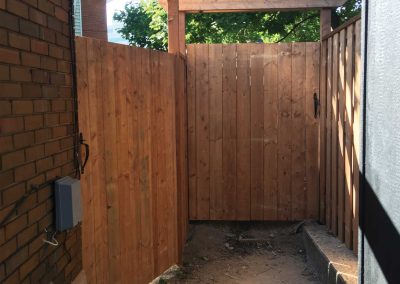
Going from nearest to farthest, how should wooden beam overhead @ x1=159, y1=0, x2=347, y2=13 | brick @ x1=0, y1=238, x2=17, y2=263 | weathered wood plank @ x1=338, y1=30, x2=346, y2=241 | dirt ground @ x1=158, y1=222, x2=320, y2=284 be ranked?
1. brick @ x1=0, y1=238, x2=17, y2=263
2. weathered wood plank @ x1=338, y1=30, x2=346, y2=241
3. dirt ground @ x1=158, y1=222, x2=320, y2=284
4. wooden beam overhead @ x1=159, y1=0, x2=347, y2=13

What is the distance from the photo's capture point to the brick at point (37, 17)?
233cm

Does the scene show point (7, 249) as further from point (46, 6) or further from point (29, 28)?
point (46, 6)

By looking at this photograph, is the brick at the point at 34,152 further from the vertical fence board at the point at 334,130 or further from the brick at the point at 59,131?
the vertical fence board at the point at 334,130

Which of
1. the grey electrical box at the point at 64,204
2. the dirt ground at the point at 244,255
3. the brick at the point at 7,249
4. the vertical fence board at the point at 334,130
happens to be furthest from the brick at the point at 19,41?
the vertical fence board at the point at 334,130

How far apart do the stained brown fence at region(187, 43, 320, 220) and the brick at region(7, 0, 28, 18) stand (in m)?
3.75

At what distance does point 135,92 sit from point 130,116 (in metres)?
0.22

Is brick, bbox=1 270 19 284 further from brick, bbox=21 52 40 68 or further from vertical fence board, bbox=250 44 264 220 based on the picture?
vertical fence board, bbox=250 44 264 220

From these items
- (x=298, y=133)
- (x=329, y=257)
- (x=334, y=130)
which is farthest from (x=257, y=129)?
(x=329, y=257)

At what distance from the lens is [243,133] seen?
19.7 ft

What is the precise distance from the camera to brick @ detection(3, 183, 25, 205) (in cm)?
200

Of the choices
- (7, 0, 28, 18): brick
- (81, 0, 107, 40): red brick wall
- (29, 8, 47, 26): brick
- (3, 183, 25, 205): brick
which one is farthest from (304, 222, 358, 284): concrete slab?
(81, 0, 107, 40): red brick wall

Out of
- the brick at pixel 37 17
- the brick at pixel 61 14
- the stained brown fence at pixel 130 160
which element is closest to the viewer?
the brick at pixel 37 17

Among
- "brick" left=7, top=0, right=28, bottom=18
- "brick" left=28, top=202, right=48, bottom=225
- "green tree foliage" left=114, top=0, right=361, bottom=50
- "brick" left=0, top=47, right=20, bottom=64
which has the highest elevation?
"green tree foliage" left=114, top=0, right=361, bottom=50

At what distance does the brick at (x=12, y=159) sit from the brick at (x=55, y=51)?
668 millimetres
